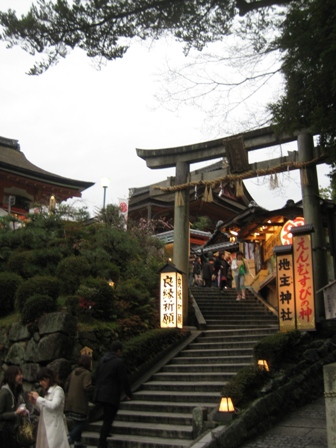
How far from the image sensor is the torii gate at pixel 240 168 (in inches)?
553

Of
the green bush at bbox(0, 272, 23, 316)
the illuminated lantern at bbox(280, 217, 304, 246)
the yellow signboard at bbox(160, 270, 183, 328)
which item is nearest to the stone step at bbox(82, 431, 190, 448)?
the yellow signboard at bbox(160, 270, 183, 328)

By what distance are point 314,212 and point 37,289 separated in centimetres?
789

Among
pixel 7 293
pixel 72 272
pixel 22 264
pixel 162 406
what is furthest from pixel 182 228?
pixel 162 406

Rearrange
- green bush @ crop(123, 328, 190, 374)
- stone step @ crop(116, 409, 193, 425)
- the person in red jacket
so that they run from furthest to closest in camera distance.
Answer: green bush @ crop(123, 328, 190, 374) → stone step @ crop(116, 409, 193, 425) → the person in red jacket

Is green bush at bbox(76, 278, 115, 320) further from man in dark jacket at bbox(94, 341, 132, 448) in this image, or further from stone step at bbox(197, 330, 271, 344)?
man in dark jacket at bbox(94, 341, 132, 448)

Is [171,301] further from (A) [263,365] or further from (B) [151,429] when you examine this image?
(B) [151,429]

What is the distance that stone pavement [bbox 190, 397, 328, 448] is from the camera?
8008 mm

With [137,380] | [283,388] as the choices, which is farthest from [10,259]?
[283,388]

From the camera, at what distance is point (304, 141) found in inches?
584

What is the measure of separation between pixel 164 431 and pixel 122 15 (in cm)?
747

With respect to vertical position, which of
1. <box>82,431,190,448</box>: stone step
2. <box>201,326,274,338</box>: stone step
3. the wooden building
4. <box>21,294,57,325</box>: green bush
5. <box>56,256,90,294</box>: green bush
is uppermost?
the wooden building

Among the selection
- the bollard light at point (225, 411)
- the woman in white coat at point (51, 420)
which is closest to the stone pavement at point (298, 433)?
the bollard light at point (225, 411)

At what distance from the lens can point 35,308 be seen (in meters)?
11.9

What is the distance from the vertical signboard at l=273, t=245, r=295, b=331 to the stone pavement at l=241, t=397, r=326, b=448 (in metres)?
2.64
